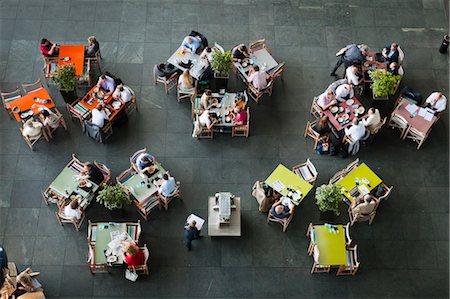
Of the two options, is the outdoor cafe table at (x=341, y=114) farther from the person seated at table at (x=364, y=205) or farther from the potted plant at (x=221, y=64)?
the potted plant at (x=221, y=64)

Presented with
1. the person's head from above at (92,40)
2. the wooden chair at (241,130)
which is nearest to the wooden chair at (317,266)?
the wooden chair at (241,130)

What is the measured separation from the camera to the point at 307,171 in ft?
52.4

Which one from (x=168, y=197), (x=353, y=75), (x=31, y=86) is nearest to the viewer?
(x=168, y=197)

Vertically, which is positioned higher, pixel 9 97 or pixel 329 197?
pixel 9 97

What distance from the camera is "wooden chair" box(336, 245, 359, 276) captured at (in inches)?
574

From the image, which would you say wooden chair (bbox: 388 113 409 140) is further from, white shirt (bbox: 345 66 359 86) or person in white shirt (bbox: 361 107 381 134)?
white shirt (bbox: 345 66 359 86)

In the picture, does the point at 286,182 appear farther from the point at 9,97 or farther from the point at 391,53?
the point at 9,97

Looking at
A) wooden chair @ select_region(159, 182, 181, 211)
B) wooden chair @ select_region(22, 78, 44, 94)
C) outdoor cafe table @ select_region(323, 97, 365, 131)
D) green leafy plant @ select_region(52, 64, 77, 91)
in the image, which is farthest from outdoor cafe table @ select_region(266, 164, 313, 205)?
wooden chair @ select_region(22, 78, 44, 94)

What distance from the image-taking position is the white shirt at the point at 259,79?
17.0 meters

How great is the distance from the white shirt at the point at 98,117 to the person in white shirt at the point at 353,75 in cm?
756

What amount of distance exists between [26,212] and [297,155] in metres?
8.04

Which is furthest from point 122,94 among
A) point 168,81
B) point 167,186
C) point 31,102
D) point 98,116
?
point 167,186

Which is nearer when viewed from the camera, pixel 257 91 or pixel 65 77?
pixel 65 77

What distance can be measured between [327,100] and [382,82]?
1.68 m
